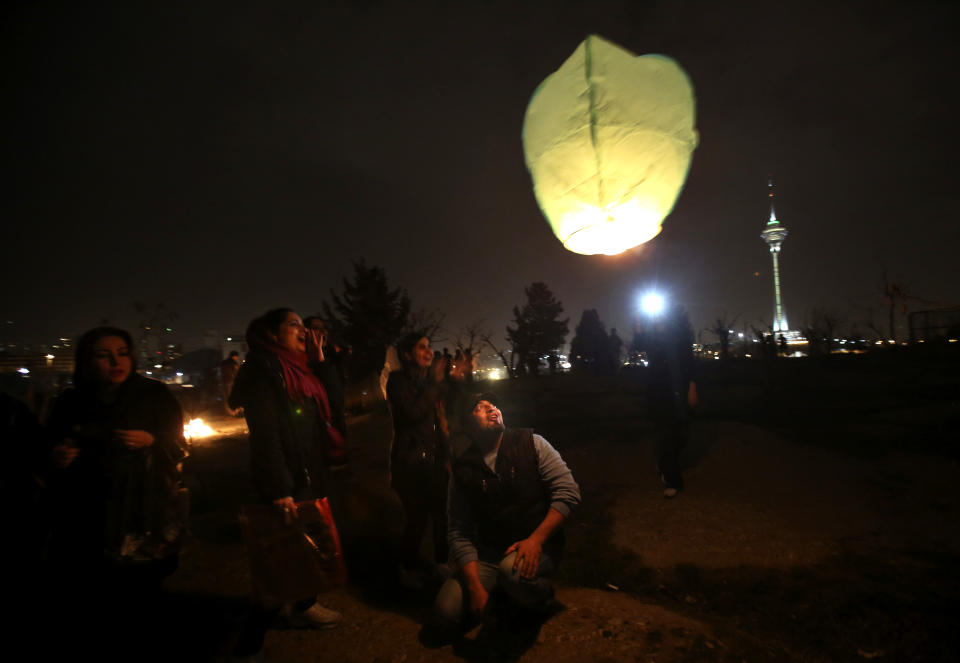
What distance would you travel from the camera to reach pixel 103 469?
2.46m

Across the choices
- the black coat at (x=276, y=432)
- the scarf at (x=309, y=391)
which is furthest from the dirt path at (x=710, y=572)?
the scarf at (x=309, y=391)

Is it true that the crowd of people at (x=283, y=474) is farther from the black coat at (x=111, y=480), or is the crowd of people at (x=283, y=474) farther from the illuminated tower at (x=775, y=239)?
the illuminated tower at (x=775, y=239)

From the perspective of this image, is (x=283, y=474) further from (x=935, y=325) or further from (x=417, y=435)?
(x=935, y=325)

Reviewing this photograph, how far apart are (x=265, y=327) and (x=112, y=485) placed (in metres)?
1.17

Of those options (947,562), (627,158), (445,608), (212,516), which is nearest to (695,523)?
(947,562)

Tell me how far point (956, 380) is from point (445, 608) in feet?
63.8

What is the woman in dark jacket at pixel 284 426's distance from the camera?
2.63 meters

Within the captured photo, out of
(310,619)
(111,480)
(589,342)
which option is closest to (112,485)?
(111,480)

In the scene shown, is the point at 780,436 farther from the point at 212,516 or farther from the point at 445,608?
the point at 212,516

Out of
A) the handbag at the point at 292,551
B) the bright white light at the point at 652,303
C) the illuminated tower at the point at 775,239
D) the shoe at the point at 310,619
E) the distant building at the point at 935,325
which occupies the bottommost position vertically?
the shoe at the point at 310,619

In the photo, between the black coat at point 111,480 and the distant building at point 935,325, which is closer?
the black coat at point 111,480

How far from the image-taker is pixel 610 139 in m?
2.54

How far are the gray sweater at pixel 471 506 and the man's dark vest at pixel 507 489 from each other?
44mm

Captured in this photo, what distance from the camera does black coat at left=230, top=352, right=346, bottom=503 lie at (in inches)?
104
